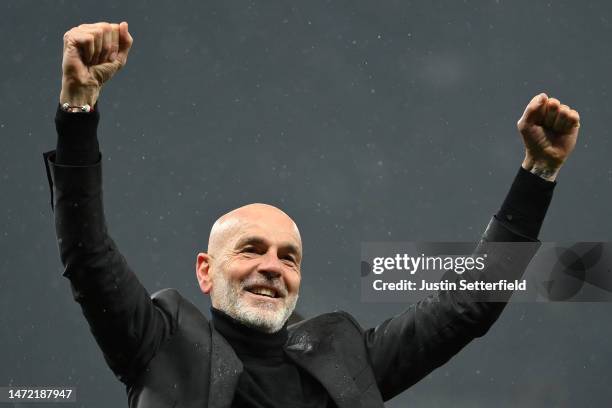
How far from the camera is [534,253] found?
498 centimetres

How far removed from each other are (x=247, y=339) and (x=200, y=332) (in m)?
0.30

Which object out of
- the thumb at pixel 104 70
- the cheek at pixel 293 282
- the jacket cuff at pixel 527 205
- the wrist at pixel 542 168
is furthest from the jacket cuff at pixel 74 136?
the wrist at pixel 542 168

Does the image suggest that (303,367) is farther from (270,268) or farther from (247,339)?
(270,268)

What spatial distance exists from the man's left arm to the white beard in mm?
622

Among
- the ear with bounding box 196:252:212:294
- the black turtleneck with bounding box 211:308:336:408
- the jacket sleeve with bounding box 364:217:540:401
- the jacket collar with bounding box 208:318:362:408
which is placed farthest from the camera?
the ear with bounding box 196:252:212:294

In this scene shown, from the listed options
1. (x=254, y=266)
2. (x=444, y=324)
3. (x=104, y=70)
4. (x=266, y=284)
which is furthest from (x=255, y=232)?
(x=104, y=70)

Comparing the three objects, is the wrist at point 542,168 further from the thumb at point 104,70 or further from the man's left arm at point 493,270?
the thumb at point 104,70

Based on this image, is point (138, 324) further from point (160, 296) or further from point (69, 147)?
point (69, 147)

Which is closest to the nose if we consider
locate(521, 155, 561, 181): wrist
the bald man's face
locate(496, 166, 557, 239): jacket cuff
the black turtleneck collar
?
the bald man's face

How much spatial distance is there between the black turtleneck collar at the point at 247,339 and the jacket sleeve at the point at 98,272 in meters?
0.52

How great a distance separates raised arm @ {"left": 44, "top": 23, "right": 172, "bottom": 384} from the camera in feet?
13.5

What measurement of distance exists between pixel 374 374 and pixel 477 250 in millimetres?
948

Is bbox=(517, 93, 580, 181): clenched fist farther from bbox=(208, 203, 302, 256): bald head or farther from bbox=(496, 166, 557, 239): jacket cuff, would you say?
bbox=(208, 203, 302, 256): bald head

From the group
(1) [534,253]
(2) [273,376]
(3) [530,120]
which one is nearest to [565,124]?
(3) [530,120]
